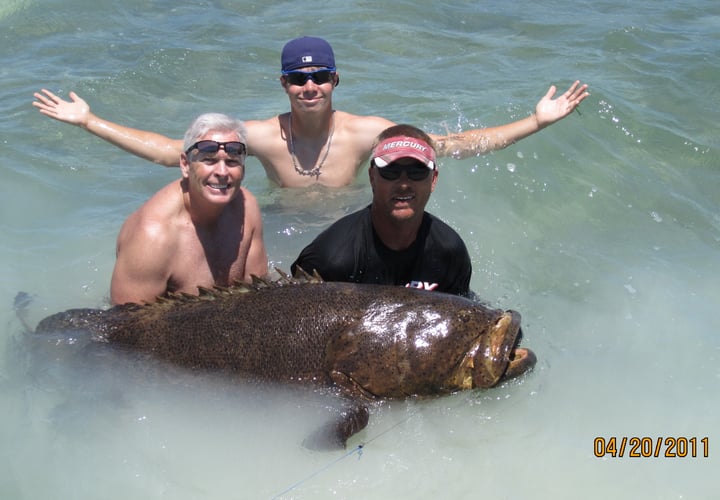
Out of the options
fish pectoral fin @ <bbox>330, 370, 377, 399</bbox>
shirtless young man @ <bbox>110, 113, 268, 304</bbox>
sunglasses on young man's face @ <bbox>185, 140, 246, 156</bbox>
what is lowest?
fish pectoral fin @ <bbox>330, 370, 377, 399</bbox>

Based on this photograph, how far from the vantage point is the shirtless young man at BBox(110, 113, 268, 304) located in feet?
16.2

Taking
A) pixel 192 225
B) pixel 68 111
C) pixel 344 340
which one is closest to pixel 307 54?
pixel 68 111

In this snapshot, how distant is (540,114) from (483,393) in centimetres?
281

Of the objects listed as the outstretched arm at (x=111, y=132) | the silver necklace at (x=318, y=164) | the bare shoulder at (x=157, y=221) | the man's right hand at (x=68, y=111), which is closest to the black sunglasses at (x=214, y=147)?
the bare shoulder at (x=157, y=221)

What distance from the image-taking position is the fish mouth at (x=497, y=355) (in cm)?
435

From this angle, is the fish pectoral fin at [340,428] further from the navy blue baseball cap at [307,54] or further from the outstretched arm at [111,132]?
the navy blue baseball cap at [307,54]

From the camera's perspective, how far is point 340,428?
436 centimetres

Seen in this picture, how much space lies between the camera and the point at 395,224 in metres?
4.68

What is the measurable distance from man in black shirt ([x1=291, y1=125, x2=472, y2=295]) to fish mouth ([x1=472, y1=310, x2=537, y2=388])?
62 centimetres

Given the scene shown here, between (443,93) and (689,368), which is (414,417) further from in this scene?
(443,93)

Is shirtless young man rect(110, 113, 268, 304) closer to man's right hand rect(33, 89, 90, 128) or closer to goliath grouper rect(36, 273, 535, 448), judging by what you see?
goliath grouper rect(36, 273, 535, 448)

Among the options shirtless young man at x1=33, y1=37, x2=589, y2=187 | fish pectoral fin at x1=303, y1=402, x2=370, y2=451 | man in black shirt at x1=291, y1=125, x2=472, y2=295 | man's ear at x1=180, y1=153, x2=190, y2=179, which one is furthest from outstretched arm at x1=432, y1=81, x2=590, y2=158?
fish pectoral fin at x1=303, y1=402, x2=370, y2=451

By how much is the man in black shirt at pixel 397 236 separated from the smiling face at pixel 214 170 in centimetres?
64

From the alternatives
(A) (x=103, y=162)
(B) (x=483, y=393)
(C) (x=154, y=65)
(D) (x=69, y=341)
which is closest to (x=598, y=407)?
(B) (x=483, y=393)
